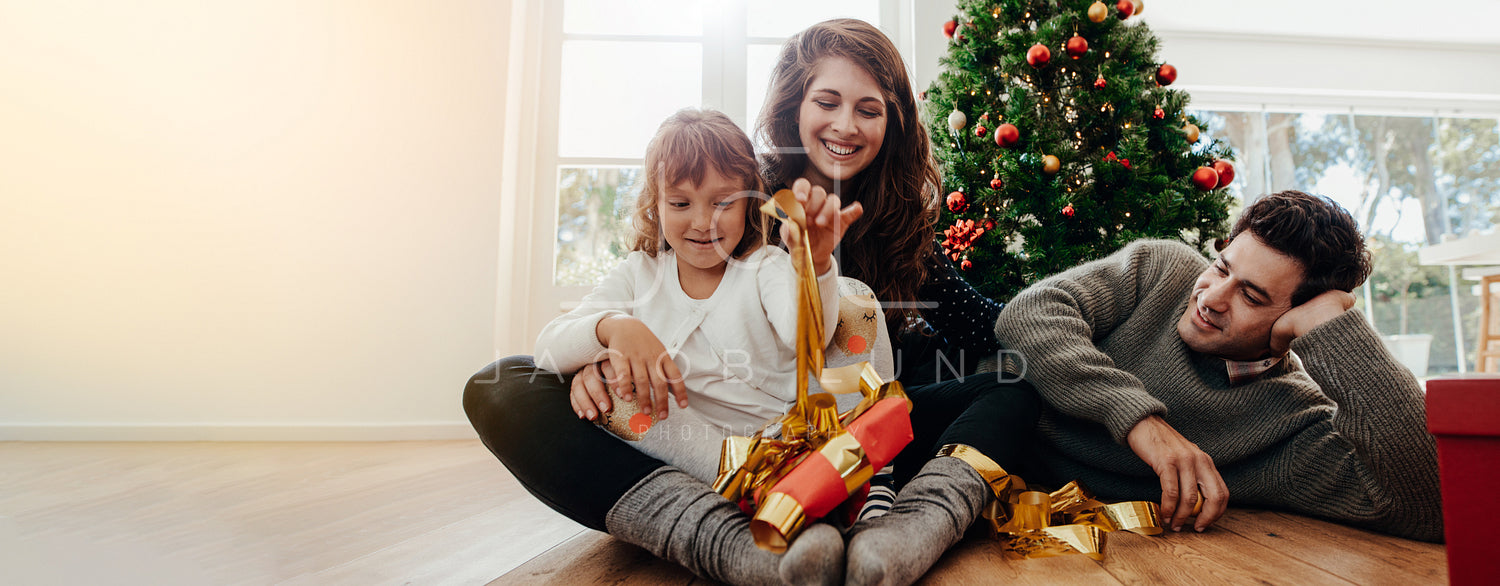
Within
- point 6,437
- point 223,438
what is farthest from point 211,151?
point 6,437

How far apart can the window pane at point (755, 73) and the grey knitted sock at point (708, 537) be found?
1849 mm

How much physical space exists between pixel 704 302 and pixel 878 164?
1.32ft

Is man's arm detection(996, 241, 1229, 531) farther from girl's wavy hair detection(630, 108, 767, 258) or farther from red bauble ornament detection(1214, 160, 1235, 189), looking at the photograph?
red bauble ornament detection(1214, 160, 1235, 189)

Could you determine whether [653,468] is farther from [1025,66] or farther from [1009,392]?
[1025,66]

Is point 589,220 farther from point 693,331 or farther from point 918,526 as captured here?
point 918,526

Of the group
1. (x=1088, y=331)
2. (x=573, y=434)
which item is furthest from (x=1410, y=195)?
(x=573, y=434)

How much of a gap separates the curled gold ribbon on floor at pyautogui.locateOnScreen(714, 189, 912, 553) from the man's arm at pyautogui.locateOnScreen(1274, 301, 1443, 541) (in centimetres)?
55

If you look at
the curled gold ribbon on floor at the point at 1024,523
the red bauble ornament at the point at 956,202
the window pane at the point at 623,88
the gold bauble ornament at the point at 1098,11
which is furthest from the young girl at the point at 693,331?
the window pane at the point at 623,88

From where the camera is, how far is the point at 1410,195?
3396 mm

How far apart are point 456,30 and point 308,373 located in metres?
1.07

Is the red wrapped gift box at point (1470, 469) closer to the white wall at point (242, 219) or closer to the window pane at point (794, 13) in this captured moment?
the white wall at point (242, 219)

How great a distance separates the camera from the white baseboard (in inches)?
74.7

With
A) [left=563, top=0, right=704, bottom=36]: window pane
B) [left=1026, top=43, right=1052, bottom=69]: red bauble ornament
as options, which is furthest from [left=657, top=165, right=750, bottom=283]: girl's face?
[left=563, top=0, right=704, bottom=36]: window pane

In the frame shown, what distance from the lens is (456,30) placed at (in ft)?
6.82
